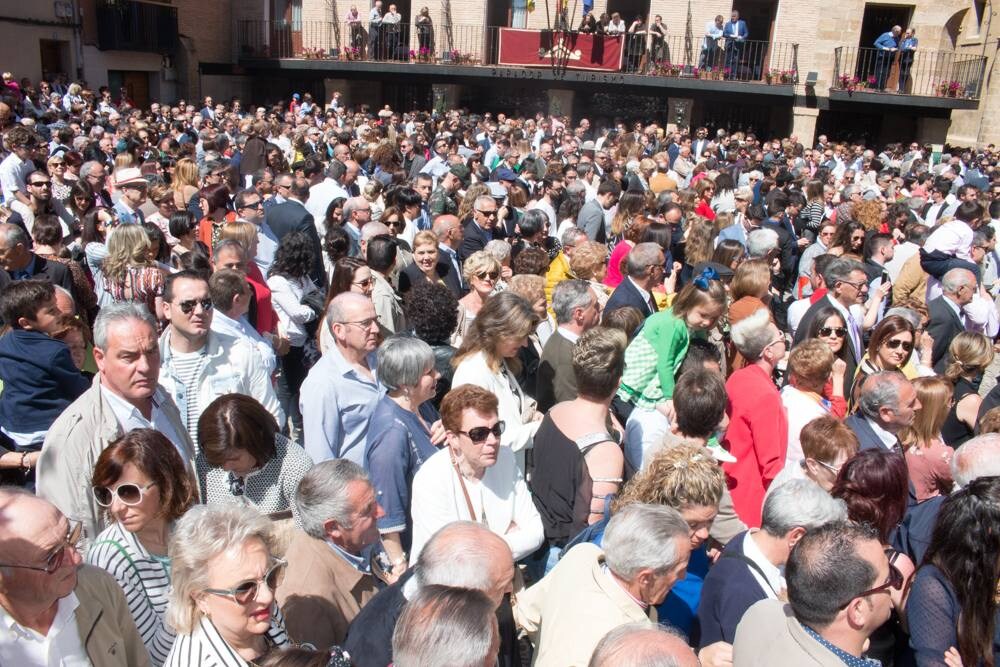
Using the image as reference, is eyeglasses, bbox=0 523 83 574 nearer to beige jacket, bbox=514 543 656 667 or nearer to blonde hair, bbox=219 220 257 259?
beige jacket, bbox=514 543 656 667

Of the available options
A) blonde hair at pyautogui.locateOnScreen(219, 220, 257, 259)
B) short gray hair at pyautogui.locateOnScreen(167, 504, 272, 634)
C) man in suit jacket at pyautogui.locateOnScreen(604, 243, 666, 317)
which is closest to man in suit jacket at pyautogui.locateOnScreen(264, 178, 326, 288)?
blonde hair at pyautogui.locateOnScreen(219, 220, 257, 259)

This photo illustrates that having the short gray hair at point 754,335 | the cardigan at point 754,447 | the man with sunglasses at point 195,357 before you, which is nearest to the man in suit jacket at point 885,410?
the cardigan at point 754,447

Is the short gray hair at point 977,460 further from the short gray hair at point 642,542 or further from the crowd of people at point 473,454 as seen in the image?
the short gray hair at point 642,542

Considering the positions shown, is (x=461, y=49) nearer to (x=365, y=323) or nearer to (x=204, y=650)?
(x=365, y=323)

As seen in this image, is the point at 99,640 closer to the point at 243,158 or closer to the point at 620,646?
the point at 620,646

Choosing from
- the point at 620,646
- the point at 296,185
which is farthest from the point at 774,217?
the point at 620,646

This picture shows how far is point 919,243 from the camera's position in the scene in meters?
8.12

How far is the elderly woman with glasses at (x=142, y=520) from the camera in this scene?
8.88ft

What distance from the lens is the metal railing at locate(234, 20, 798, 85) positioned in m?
24.0

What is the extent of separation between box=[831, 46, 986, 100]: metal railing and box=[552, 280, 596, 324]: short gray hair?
862 inches

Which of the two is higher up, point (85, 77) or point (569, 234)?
point (85, 77)

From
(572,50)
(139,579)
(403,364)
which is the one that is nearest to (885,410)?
(403,364)

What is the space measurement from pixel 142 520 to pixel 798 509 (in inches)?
90.0

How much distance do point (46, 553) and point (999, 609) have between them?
117 inches
